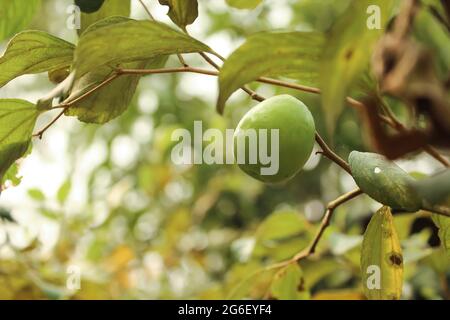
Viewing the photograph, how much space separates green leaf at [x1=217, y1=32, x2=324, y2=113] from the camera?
481 mm

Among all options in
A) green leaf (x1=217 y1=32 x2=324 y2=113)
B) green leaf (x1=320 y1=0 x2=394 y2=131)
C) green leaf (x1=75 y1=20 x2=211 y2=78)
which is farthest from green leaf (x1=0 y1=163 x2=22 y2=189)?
green leaf (x1=320 y1=0 x2=394 y2=131)

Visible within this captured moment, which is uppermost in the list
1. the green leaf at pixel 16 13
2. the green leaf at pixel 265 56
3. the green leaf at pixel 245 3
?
the green leaf at pixel 16 13

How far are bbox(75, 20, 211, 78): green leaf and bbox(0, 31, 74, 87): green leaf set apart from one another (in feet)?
0.23

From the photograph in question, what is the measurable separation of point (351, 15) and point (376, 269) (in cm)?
40

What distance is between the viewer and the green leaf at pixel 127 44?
1.70 ft

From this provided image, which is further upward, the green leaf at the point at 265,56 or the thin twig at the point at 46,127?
the thin twig at the point at 46,127

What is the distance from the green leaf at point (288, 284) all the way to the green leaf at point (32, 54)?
1.43 ft

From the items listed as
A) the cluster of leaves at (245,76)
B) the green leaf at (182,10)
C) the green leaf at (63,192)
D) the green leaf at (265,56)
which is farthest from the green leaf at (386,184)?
the green leaf at (63,192)

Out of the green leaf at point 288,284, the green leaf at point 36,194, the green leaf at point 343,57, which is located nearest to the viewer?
the green leaf at point 343,57

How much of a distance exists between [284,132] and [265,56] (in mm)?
97

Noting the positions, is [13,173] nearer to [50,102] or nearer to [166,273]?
[50,102]

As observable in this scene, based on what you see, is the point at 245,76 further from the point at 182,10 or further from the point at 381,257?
the point at 381,257

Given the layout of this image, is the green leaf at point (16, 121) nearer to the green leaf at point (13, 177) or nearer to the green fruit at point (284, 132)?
the green leaf at point (13, 177)

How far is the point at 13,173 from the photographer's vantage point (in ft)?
2.47
